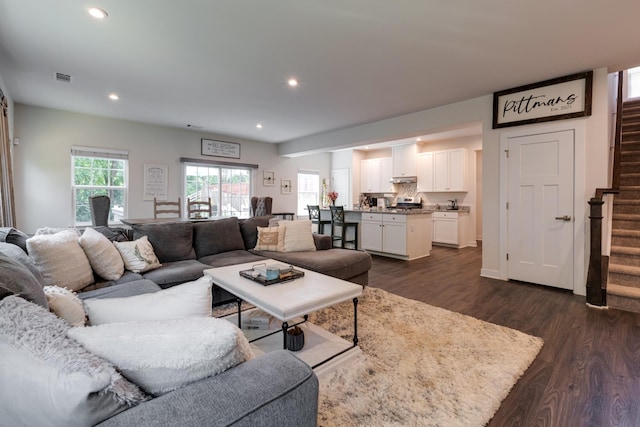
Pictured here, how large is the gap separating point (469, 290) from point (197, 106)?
15.1ft

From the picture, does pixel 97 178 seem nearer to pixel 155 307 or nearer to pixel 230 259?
pixel 230 259

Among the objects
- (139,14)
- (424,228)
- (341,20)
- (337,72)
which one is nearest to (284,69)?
(337,72)

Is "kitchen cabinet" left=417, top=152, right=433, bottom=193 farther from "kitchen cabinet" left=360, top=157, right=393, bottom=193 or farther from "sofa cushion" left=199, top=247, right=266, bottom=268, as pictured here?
"sofa cushion" left=199, top=247, right=266, bottom=268

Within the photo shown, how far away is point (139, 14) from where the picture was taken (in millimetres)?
2281

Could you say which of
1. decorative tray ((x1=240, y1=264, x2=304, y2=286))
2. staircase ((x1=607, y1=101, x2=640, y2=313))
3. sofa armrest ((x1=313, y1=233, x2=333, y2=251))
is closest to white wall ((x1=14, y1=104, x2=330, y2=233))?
sofa armrest ((x1=313, y1=233, x2=333, y2=251))

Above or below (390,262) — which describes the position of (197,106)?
above

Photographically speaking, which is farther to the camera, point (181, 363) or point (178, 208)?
Answer: point (178, 208)

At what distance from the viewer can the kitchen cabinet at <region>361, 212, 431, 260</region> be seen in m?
5.32

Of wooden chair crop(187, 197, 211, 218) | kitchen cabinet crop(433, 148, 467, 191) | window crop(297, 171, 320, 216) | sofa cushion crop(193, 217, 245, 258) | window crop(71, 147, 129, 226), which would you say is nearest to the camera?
sofa cushion crop(193, 217, 245, 258)

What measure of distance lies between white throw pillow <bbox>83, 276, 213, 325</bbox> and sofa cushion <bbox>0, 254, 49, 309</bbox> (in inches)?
7.3

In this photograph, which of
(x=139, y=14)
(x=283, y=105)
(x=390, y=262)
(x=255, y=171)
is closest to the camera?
(x=139, y=14)

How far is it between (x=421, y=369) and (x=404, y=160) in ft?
21.1

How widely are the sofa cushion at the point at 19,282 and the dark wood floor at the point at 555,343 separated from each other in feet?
6.87

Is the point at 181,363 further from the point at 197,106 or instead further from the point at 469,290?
the point at 197,106
